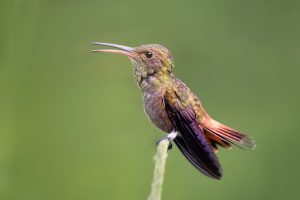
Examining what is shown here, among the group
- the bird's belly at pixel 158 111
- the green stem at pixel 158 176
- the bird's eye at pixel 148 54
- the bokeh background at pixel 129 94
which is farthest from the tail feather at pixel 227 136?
the green stem at pixel 158 176

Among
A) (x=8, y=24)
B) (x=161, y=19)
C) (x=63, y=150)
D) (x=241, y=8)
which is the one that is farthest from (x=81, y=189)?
(x=241, y=8)

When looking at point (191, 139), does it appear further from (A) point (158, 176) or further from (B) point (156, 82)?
(A) point (158, 176)

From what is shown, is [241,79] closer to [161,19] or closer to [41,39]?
[161,19]

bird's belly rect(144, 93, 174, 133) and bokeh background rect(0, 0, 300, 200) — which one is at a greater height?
bokeh background rect(0, 0, 300, 200)

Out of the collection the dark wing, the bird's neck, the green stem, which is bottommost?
the green stem

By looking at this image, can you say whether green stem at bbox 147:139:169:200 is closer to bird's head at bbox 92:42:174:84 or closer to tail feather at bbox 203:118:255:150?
tail feather at bbox 203:118:255:150

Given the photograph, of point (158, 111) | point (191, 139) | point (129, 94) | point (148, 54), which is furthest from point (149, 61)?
point (129, 94)

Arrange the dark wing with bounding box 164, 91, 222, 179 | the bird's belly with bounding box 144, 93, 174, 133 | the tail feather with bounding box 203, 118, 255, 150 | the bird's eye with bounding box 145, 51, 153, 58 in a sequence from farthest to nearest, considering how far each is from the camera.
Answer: the bird's eye with bounding box 145, 51, 153, 58 < the bird's belly with bounding box 144, 93, 174, 133 < the tail feather with bounding box 203, 118, 255, 150 < the dark wing with bounding box 164, 91, 222, 179

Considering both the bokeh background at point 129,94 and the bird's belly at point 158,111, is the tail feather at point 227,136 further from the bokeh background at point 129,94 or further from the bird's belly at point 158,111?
the bokeh background at point 129,94

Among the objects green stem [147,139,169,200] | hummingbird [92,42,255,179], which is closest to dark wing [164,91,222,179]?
hummingbird [92,42,255,179]
